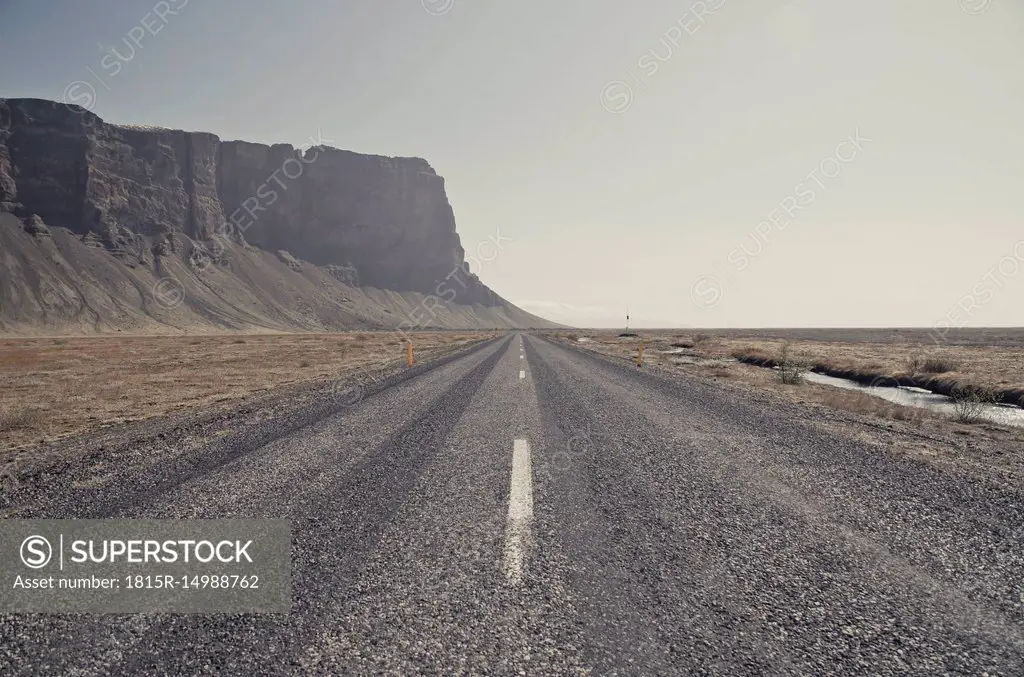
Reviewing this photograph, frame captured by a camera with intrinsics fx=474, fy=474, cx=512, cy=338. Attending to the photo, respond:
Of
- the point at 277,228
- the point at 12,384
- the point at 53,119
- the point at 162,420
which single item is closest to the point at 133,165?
the point at 53,119

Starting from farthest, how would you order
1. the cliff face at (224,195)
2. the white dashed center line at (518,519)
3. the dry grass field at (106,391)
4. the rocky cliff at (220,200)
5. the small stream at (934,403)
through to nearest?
the cliff face at (224,195), the rocky cliff at (220,200), the small stream at (934,403), the dry grass field at (106,391), the white dashed center line at (518,519)

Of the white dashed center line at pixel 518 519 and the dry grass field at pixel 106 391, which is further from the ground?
the white dashed center line at pixel 518 519

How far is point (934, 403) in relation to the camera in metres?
15.2

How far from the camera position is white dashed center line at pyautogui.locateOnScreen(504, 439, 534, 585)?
3.42m

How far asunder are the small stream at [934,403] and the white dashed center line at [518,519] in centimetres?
1192

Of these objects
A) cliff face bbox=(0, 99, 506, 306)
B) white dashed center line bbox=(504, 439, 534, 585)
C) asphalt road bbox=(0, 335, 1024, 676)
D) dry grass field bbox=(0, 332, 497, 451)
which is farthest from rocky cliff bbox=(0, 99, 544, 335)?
white dashed center line bbox=(504, 439, 534, 585)

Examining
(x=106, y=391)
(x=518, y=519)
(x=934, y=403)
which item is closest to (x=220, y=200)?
(x=106, y=391)

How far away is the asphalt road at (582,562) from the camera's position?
2484mm

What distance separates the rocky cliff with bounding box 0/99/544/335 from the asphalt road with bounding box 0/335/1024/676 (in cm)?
11143

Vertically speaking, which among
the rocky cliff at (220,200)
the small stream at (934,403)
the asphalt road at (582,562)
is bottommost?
the small stream at (934,403)

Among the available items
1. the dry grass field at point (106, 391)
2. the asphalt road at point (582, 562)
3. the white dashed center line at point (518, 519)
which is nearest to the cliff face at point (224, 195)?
the dry grass field at point (106, 391)

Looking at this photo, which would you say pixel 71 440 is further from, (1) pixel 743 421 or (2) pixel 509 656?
(1) pixel 743 421

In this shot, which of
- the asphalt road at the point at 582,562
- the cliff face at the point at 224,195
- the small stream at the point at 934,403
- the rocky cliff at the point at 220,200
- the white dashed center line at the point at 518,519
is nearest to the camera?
the asphalt road at the point at 582,562

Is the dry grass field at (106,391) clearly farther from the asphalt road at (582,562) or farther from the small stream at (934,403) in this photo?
the small stream at (934,403)
